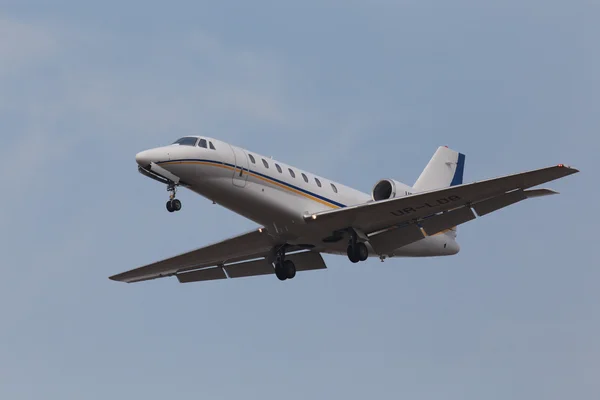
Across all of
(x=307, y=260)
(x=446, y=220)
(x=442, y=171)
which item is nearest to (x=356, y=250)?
(x=446, y=220)

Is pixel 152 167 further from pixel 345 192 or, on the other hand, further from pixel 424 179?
pixel 424 179

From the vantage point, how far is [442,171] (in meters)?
34.9

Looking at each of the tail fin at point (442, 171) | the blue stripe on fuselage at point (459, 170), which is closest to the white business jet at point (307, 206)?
the tail fin at point (442, 171)

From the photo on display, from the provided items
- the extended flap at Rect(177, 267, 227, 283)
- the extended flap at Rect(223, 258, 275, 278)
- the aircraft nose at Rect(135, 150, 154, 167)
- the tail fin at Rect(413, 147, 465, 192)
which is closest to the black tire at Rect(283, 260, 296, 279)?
the extended flap at Rect(223, 258, 275, 278)

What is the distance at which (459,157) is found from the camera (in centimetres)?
3528

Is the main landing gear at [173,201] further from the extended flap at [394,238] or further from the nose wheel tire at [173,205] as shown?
→ the extended flap at [394,238]

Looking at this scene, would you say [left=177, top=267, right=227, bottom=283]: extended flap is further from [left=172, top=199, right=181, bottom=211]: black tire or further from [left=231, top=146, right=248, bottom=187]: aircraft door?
[left=172, top=199, right=181, bottom=211]: black tire

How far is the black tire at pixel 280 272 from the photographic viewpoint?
3144 cm

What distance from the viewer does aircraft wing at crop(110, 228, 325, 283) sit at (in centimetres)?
3130

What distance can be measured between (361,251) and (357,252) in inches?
4.5

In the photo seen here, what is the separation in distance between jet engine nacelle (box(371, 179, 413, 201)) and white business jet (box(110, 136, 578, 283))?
0.03 meters

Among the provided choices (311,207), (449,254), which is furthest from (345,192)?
(449,254)

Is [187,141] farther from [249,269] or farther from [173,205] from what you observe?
[249,269]

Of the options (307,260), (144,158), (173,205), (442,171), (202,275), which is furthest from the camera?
(442,171)
